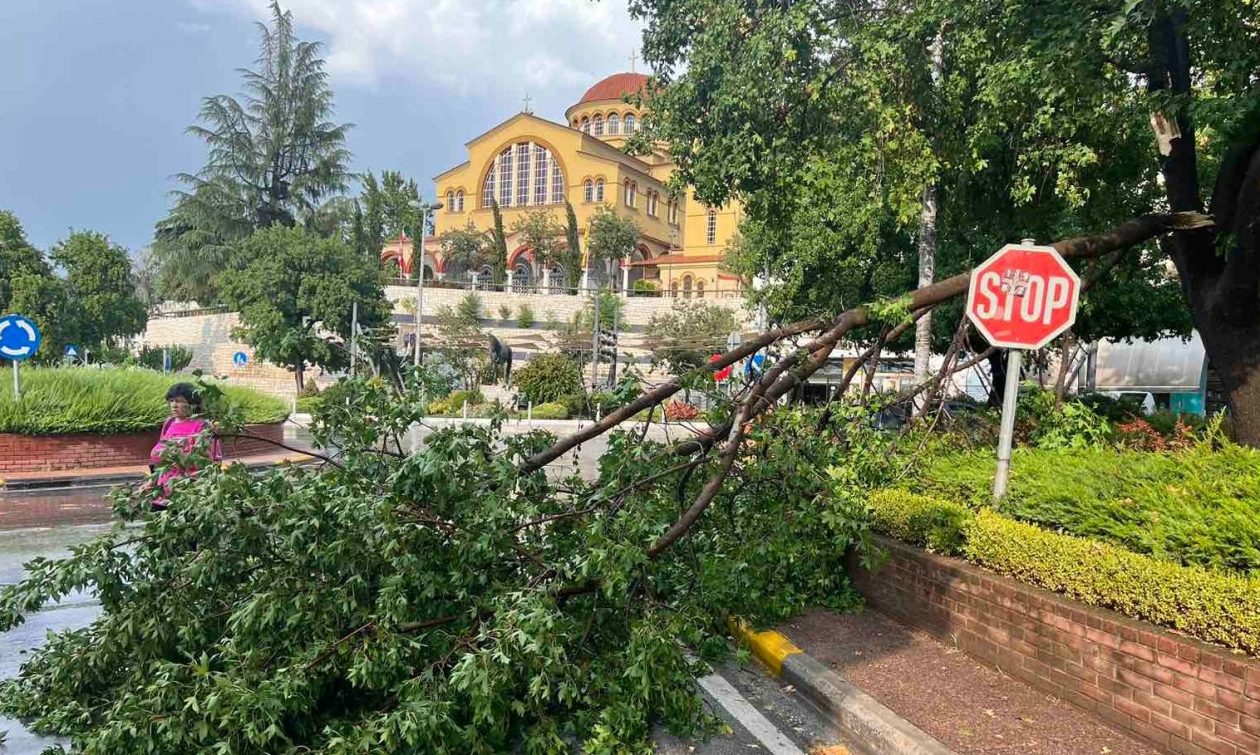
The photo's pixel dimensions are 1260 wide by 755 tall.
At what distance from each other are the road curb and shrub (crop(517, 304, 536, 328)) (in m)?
46.0

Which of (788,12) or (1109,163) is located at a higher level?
(788,12)

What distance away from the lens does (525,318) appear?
50688mm

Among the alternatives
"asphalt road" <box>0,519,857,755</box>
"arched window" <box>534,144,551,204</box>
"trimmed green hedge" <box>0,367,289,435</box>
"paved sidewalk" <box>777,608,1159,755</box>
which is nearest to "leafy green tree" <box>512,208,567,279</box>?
"arched window" <box>534,144,551,204</box>

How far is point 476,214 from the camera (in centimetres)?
6241

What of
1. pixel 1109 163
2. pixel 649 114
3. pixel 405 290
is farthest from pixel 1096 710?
pixel 405 290

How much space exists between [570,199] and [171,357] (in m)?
28.6

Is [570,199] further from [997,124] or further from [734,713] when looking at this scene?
[734,713]

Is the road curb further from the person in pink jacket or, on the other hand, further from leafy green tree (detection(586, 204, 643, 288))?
leafy green tree (detection(586, 204, 643, 288))

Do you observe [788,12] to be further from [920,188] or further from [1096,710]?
[1096,710]

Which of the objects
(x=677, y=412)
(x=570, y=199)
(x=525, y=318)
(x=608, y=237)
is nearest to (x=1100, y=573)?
(x=677, y=412)

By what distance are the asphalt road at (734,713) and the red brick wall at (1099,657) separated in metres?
1.17

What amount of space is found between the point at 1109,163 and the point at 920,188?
227 centimetres

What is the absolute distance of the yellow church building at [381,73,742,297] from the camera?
59.0 metres

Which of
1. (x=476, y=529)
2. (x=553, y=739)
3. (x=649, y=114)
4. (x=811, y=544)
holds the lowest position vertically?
(x=553, y=739)
